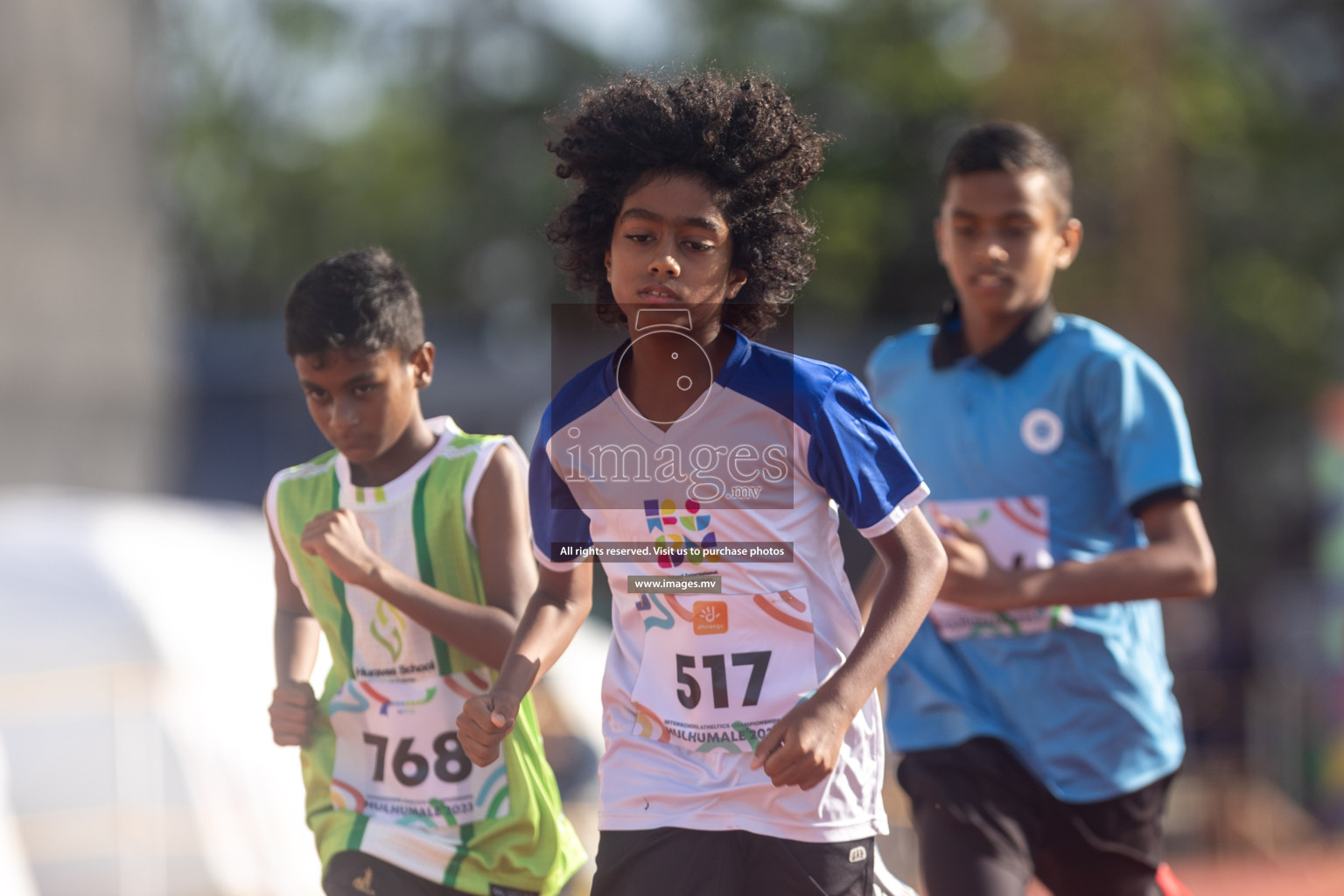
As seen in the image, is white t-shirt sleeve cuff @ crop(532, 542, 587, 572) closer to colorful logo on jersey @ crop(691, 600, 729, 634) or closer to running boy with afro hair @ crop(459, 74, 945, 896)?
running boy with afro hair @ crop(459, 74, 945, 896)

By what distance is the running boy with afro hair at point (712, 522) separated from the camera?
2375mm

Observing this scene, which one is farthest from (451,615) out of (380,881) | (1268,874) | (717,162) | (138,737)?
(1268,874)

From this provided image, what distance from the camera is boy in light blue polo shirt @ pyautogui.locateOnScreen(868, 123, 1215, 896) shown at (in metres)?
3.11

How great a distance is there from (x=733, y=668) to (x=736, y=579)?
0.48ft

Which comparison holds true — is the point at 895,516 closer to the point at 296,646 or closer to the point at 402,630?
the point at 402,630

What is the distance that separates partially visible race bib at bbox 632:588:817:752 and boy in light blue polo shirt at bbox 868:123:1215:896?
27.4 inches

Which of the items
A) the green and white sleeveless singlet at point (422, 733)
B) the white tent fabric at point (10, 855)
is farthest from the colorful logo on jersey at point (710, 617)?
the white tent fabric at point (10, 855)

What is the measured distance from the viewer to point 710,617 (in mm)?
2438

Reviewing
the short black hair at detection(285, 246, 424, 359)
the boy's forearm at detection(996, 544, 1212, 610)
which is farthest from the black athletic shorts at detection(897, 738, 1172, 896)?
the short black hair at detection(285, 246, 424, 359)

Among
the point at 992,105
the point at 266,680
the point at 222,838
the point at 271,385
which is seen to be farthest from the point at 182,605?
the point at 271,385

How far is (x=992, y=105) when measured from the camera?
54.1 feet

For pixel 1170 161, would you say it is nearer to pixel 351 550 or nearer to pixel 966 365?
pixel 966 365

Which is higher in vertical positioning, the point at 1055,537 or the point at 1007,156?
the point at 1007,156

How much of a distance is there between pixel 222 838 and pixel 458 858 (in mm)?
7729
